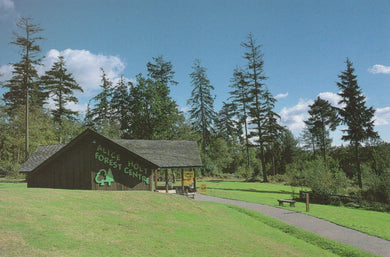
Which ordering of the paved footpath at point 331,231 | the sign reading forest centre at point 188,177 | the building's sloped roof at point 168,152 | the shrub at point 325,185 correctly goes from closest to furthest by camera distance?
the paved footpath at point 331,231 < the shrub at point 325,185 < the building's sloped roof at point 168,152 < the sign reading forest centre at point 188,177

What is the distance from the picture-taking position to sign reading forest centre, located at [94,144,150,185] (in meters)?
21.3

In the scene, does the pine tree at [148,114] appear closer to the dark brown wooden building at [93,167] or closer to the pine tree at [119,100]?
the pine tree at [119,100]

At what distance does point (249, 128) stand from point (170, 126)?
14747 millimetres

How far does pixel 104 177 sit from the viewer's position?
21312 mm

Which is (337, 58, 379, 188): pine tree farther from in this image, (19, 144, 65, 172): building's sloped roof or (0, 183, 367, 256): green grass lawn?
(19, 144, 65, 172): building's sloped roof

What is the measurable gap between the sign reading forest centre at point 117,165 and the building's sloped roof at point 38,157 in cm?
892

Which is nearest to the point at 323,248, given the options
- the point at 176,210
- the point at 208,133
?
the point at 176,210

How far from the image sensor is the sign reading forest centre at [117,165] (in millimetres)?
21266

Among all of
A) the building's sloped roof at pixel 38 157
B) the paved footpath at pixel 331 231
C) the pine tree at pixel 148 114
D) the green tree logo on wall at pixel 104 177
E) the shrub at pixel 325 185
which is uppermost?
the pine tree at pixel 148 114

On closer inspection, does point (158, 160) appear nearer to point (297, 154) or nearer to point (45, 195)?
point (45, 195)

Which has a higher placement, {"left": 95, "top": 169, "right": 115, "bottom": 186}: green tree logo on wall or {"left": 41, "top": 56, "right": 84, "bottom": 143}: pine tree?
{"left": 41, "top": 56, "right": 84, "bottom": 143}: pine tree

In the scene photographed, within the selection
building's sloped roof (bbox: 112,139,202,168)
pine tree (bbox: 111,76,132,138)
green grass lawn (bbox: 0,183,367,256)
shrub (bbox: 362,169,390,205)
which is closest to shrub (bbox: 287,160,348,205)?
shrub (bbox: 362,169,390,205)

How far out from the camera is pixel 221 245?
34.3 feet

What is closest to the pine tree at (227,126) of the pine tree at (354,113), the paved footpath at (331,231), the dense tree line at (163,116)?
the dense tree line at (163,116)
